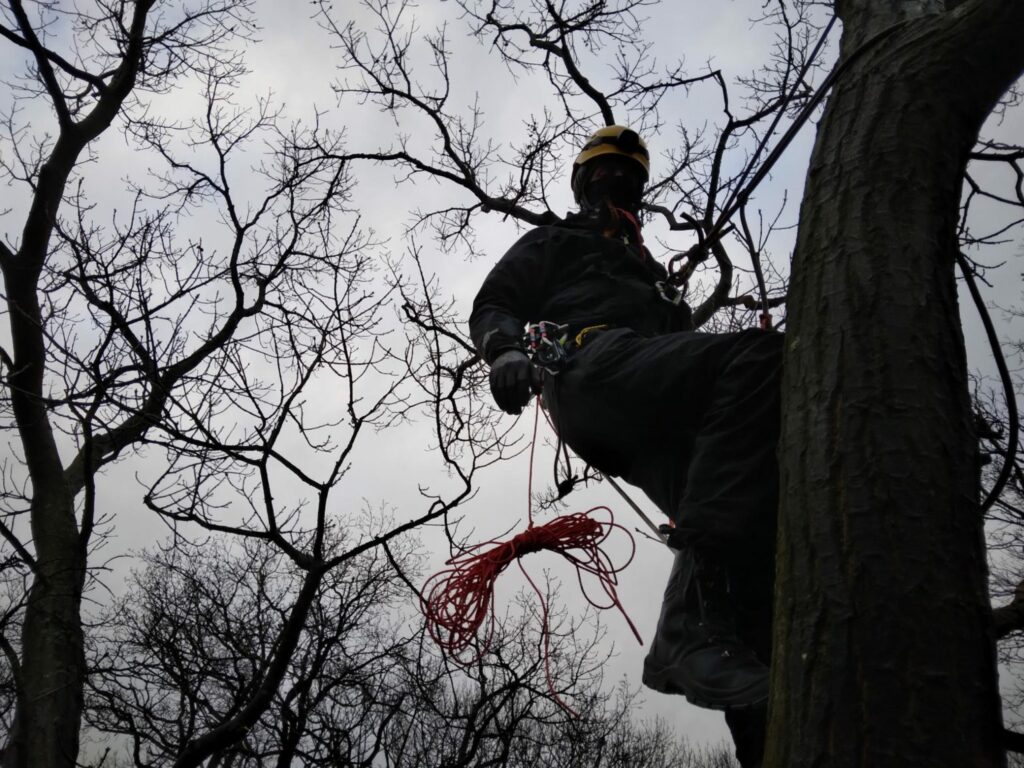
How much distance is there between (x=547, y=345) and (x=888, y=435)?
1344 mm

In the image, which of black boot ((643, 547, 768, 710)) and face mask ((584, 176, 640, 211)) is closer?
black boot ((643, 547, 768, 710))

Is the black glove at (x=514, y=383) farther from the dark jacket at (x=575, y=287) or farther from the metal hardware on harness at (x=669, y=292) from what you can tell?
the metal hardware on harness at (x=669, y=292)

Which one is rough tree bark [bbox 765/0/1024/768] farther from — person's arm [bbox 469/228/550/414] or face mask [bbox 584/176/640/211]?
face mask [bbox 584/176/640/211]

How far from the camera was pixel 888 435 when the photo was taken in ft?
5.01

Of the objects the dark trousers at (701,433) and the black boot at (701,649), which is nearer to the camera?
the black boot at (701,649)

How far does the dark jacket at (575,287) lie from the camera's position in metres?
2.97

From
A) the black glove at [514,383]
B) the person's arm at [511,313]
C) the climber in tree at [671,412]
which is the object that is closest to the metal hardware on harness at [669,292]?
the climber in tree at [671,412]

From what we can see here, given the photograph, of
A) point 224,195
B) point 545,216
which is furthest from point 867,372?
point 545,216

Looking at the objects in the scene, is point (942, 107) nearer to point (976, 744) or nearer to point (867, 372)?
point (867, 372)

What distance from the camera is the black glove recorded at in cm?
257

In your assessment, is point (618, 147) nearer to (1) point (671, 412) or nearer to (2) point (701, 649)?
(1) point (671, 412)

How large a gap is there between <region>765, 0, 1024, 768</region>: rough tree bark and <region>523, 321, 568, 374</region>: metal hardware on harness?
950 mm

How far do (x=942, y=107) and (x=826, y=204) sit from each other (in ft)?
1.18

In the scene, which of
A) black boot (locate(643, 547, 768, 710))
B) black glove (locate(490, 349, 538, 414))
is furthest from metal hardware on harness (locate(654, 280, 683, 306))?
black boot (locate(643, 547, 768, 710))
